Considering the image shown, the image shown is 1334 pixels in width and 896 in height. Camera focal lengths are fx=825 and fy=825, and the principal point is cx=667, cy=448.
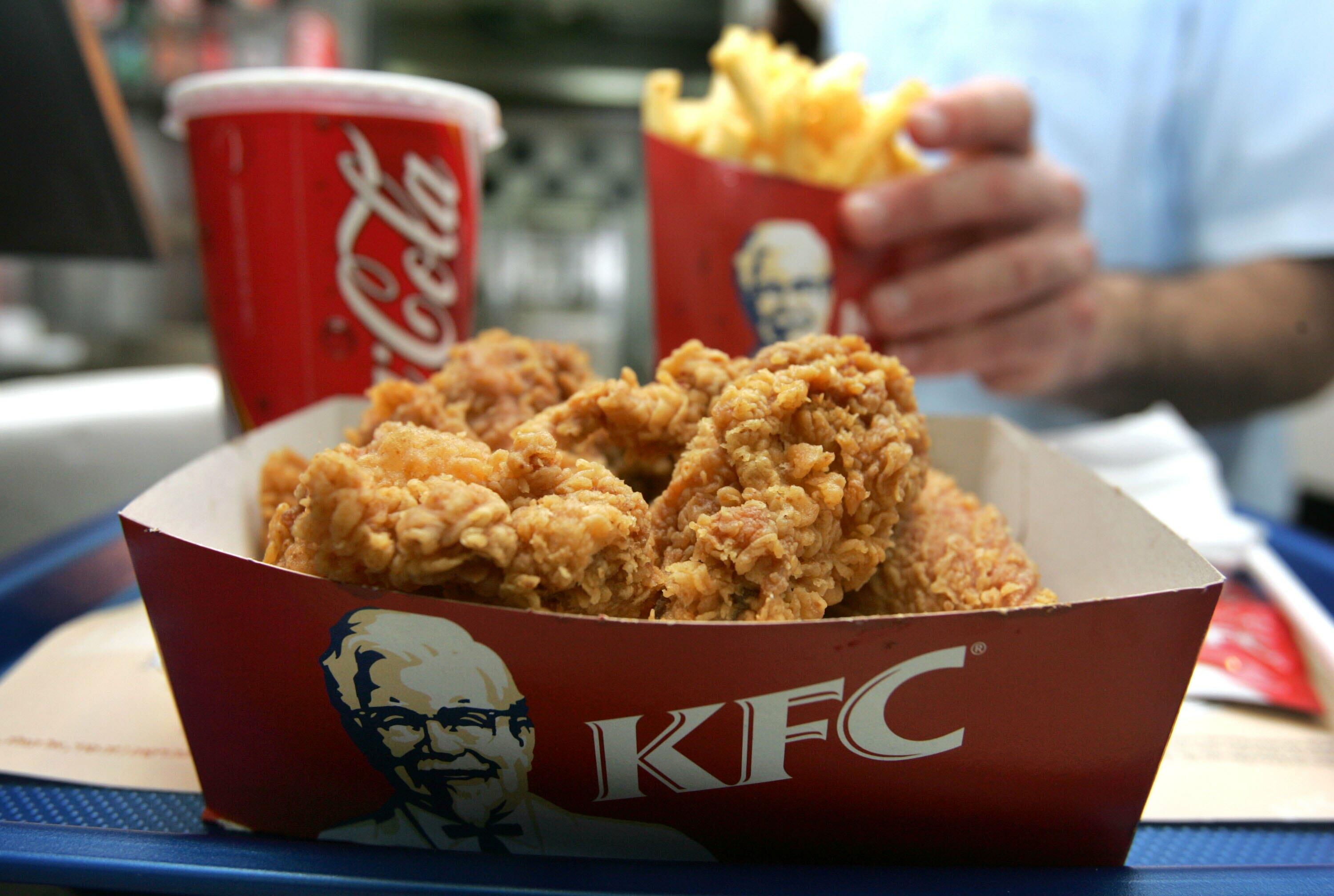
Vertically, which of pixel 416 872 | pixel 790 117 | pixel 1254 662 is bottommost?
pixel 1254 662

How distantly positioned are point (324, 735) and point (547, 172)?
391cm

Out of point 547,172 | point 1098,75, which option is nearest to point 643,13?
point 547,172

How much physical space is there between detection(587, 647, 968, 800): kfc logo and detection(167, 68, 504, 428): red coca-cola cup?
759 millimetres

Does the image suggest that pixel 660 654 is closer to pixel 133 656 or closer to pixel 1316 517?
pixel 133 656

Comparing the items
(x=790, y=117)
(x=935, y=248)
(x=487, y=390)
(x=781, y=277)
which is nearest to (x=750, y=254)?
(x=781, y=277)

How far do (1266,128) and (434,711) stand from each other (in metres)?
2.06

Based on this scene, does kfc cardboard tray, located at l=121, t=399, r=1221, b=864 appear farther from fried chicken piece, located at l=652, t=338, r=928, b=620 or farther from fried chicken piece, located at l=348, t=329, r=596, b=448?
fried chicken piece, located at l=348, t=329, r=596, b=448

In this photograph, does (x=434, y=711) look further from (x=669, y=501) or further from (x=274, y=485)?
(x=274, y=485)

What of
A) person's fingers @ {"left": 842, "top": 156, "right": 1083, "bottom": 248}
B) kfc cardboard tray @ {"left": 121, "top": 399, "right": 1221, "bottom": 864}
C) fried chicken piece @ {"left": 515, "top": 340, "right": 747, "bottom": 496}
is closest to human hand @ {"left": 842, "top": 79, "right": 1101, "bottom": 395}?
person's fingers @ {"left": 842, "top": 156, "right": 1083, "bottom": 248}

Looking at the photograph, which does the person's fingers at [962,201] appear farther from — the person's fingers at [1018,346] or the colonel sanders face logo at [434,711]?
the colonel sanders face logo at [434,711]

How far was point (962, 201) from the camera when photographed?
1.35 m

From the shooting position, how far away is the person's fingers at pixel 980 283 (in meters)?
1.35

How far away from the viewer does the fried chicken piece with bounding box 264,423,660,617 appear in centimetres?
45

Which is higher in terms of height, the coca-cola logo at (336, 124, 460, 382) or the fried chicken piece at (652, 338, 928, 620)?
the coca-cola logo at (336, 124, 460, 382)
